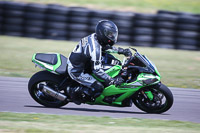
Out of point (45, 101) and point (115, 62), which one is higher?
point (115, 62)

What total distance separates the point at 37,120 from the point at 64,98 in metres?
0.95

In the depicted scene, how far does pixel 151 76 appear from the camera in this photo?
5770mm

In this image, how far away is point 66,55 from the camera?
12.2 meters

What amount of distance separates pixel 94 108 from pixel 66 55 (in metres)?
5.99

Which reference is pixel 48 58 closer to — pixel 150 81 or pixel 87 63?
pixel 87 63

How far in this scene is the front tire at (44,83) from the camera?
6.12 m

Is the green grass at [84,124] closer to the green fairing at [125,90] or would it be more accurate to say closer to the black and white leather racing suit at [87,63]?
the green fairing at [125,90]

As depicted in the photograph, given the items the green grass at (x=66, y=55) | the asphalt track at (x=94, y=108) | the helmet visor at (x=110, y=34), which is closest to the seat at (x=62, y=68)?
the asphalt track at (x=94, y=108)

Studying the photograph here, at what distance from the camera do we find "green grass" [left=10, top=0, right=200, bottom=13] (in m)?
20.0

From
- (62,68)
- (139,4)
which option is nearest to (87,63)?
(62,68)

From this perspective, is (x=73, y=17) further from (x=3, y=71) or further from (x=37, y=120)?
(x=37, y=120)

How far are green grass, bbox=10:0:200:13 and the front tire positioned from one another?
1400cm

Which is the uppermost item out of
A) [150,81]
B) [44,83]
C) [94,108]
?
[150,81]

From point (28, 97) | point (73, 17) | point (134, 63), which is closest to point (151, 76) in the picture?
point (134, 63)
